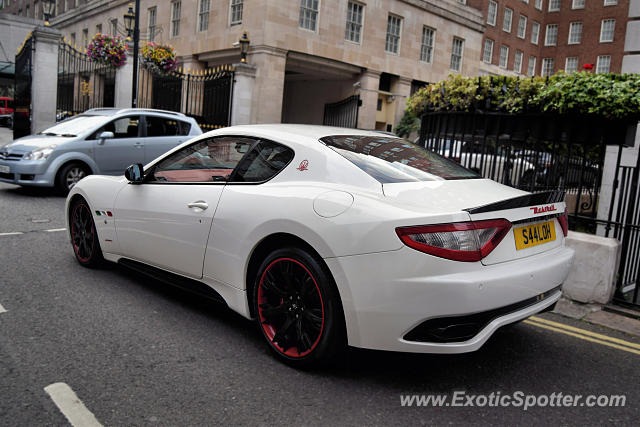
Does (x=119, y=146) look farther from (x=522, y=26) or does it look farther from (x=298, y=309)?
(x=522, y=26)

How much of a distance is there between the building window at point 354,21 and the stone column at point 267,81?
4.61 meters

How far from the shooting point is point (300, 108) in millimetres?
31922

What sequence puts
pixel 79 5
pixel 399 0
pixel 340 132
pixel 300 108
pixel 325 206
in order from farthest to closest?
pixel 79 5 → pixel 300 108 → pixel 399 0 → pixel 340 132 → pixel 325 206

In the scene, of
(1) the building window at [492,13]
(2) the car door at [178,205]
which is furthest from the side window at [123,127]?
(1) the building window at [492,13]

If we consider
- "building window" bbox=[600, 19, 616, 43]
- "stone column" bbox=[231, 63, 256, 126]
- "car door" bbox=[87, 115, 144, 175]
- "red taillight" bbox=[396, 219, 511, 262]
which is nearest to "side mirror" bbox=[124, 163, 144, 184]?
"red taillight" bbox=[396, 219, 511, 262]

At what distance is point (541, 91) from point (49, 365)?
5.21m

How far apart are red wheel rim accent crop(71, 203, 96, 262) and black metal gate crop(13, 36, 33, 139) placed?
14.7 metres

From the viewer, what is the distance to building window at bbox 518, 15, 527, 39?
154 ft

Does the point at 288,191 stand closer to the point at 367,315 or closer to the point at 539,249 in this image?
the point at 367,315

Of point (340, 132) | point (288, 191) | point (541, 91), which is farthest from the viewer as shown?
point (541, 91)

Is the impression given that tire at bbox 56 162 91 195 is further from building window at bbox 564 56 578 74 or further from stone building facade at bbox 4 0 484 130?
building window at bbox 564 56 578 74

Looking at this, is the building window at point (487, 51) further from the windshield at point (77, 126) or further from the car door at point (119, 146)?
the windshield at point (77, 126)

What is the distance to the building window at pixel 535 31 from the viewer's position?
160ft

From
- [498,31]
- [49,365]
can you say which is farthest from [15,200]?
[498,31]
